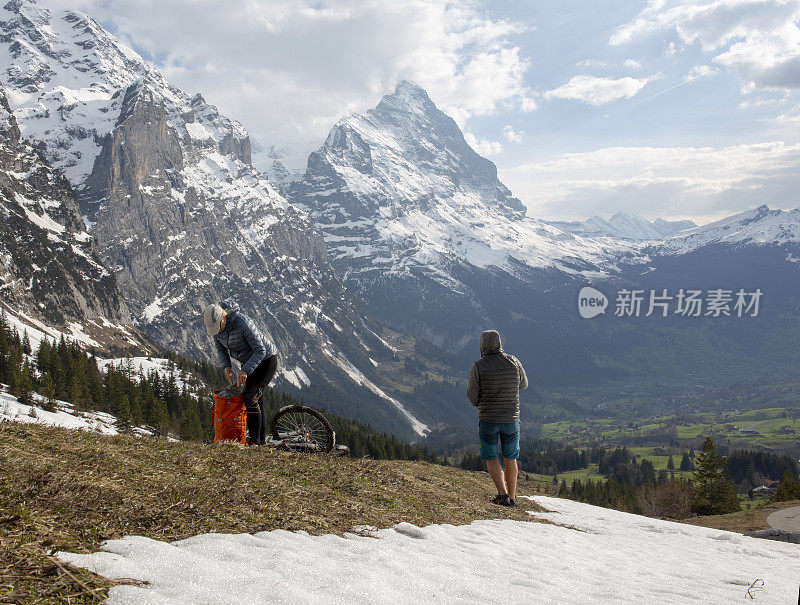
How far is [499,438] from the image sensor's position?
12.2m

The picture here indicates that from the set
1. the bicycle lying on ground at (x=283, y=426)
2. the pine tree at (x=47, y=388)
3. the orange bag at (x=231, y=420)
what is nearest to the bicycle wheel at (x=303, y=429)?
the bicycle lying on ground at (x=283, y=426)

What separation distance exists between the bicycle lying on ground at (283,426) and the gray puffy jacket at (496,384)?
3.63m

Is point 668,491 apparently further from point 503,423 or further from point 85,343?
point 85,343

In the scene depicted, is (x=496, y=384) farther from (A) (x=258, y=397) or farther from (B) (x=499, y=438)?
(A) (x=258, y=397)

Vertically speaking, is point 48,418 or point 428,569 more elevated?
point 428,569

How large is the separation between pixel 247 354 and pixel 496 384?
18.8ft

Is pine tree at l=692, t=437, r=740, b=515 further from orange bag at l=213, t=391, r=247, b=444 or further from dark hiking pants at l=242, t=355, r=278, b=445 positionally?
orange bag at l=213, t=391, r=247, b=444

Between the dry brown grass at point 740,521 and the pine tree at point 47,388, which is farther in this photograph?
the pine tree at point 47,388

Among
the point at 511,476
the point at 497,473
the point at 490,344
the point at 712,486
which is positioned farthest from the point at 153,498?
the point at 712,486

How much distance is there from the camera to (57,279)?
188 meters

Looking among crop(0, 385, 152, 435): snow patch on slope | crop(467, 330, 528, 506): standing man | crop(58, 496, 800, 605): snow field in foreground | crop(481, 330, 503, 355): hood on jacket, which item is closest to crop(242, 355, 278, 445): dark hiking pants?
crop(0, 385, 152, 435): snow patch on slope

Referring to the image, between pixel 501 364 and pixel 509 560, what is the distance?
5.44 meters

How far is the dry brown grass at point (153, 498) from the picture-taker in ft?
13.4

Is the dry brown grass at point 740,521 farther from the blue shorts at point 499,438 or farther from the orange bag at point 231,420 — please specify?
the orange bag at point 231,420
